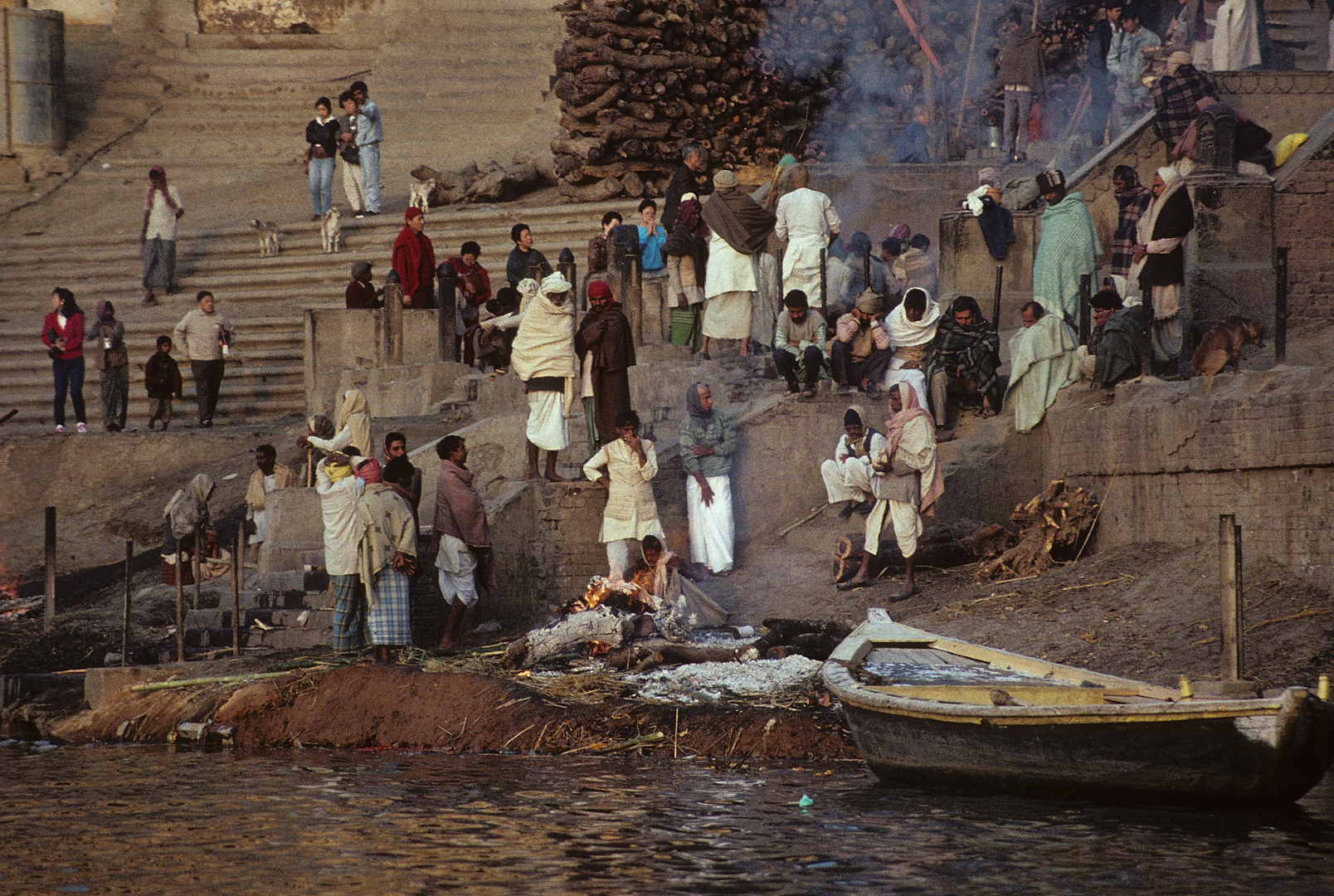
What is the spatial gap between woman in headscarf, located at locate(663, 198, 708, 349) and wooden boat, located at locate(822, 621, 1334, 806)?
6761mm

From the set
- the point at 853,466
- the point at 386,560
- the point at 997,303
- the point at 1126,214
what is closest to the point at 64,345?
the point at 386,560

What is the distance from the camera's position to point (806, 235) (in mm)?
14789

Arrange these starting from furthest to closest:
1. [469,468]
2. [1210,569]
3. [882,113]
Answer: [882,113] → [469,468] → [1210,569]

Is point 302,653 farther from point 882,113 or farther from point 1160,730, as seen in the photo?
point 882,113

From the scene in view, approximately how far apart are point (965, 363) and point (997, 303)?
1.20m

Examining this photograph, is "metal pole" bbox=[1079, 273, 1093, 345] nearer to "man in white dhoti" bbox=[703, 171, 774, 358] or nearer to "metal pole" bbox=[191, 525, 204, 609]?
"man in white dhoti" bbox=[703, 171, 774, 358]

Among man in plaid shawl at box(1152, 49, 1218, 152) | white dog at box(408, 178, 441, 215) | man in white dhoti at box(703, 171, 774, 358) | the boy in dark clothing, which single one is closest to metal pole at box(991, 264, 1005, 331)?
man in white dhoti at box(703, 171, 774, 358)

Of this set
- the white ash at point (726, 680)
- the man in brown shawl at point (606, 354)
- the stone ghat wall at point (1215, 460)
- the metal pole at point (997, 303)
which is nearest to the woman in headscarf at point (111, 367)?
the man in brown shawl at point (606, 354)

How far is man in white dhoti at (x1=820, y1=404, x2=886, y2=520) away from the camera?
509 inches

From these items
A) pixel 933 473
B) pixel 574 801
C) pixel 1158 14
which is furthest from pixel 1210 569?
pixel 1158 14

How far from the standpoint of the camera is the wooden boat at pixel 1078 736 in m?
7.44

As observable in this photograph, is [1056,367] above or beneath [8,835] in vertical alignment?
above

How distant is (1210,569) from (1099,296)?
280cm

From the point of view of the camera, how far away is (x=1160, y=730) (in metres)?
7.64
